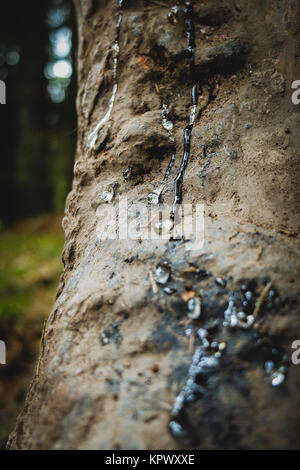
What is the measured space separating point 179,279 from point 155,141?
801 millimetres

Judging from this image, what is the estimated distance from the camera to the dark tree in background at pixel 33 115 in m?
8.90

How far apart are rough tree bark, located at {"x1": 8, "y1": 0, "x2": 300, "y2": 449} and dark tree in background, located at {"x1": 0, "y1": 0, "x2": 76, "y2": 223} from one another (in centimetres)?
740

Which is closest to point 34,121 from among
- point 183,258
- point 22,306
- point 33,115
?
point 33,115

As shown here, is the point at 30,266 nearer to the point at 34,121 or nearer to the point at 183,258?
the point at 183,258

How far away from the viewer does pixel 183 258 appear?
1.24 metres

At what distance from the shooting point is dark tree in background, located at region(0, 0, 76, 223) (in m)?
8.90

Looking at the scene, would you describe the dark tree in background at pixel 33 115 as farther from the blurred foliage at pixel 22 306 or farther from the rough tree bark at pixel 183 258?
the rough tree bark at pixel 183 258

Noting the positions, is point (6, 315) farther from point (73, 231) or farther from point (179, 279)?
point (179, 279)

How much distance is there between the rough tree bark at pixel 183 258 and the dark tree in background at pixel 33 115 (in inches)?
291

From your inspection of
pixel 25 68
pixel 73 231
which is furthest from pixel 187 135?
pixel 25 68

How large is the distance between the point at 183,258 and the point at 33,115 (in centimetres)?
959

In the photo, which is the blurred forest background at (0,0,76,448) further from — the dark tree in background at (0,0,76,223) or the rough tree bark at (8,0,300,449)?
the rough tree bark at (8,0,300,449)

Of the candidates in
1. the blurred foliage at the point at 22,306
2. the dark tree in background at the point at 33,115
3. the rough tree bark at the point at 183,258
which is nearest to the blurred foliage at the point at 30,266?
the blurred foliage at the point at 22,306

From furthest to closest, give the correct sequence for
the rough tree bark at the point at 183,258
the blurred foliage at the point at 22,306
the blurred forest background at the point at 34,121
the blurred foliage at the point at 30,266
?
1. the blurred forest background at the point at 34,121
2. the blurred foliage at the point at 30,266
3. the blurred foliage at the point at 22,306
4. the rough tree bark at the point at 183,258
